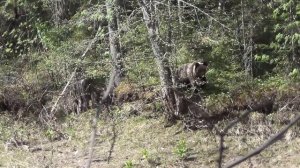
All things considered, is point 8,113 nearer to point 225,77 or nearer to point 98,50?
point 98,50

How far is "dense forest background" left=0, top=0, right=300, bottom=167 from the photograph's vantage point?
9320 millimetres

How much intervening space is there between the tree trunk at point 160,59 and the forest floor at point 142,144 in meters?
0.46

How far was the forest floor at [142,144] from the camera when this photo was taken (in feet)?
26.6

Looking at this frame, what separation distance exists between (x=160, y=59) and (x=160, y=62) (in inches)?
2.1

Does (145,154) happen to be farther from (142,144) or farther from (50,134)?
(50,134)

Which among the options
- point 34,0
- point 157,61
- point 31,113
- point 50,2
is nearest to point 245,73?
point 157,61

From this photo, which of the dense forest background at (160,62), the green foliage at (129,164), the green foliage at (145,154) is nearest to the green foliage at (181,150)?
the green foliage at (145,154)

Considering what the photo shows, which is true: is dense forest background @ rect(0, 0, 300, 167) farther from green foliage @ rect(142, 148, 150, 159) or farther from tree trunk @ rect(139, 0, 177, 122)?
green foliage @ rect(142, 148, 150, 159)

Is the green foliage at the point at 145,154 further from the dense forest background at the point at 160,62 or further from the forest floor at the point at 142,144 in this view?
the dense forest background at the point at 160,62

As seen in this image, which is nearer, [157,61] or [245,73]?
[157,61]

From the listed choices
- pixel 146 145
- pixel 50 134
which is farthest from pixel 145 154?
pixel 50 134

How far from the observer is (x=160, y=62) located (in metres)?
9.21

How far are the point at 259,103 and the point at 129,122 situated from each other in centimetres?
244

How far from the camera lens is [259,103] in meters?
9.40
